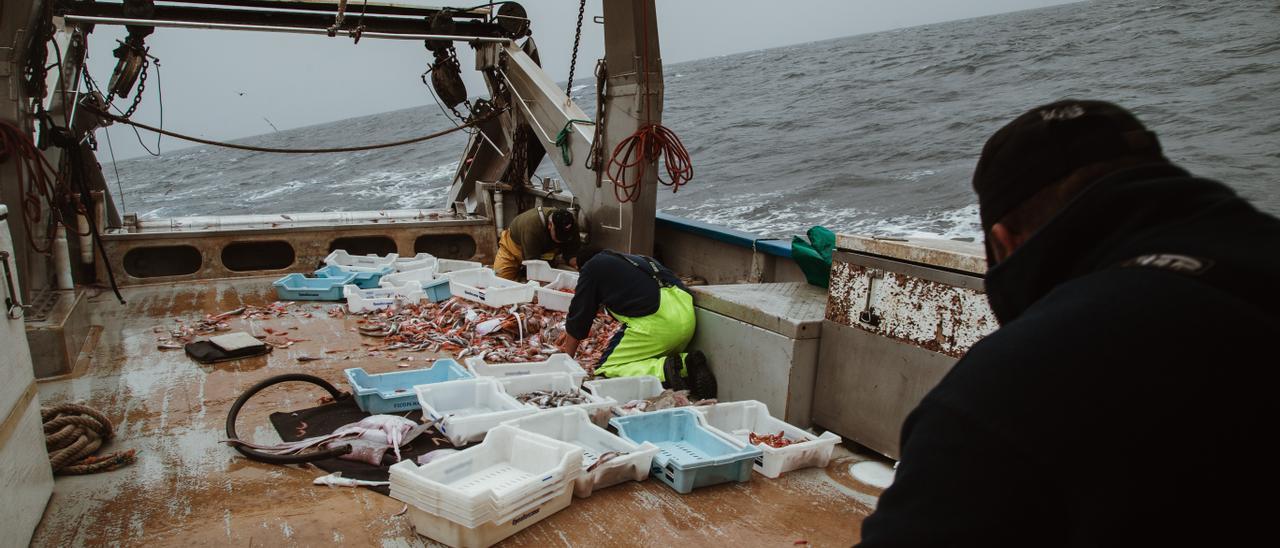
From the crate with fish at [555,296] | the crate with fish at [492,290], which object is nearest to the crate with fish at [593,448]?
the crate with fish at [555,296]

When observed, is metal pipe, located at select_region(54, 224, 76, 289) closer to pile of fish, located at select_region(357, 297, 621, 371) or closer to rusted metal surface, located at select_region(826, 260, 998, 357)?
pile of fish, located at select_region(357, 297, 621, 371)

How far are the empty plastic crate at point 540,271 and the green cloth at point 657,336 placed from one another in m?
2.69

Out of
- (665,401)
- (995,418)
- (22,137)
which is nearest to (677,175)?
(665,401)

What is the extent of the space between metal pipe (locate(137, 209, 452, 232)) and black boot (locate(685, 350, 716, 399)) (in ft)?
19.2

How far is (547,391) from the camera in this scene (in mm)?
4926

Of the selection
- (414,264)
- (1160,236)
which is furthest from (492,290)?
(1160,236)

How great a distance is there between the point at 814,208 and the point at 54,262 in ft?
45.0

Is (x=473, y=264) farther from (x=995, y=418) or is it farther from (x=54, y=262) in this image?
(x=995, y=418)

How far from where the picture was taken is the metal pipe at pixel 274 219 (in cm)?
912

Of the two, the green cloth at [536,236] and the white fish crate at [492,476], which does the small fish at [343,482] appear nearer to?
the white fish crate at [492,476]

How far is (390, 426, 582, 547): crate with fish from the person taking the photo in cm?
308

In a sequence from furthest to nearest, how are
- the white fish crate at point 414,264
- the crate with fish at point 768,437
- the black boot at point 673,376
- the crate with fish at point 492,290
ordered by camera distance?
the white fish crate at point 414,264 → the crate with fish at point 492,290 → the black boot at point 673,376 → the crate with fish at point 768,437

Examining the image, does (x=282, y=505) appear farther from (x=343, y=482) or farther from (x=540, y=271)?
(x=540, y=271)

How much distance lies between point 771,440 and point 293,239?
701 cm
